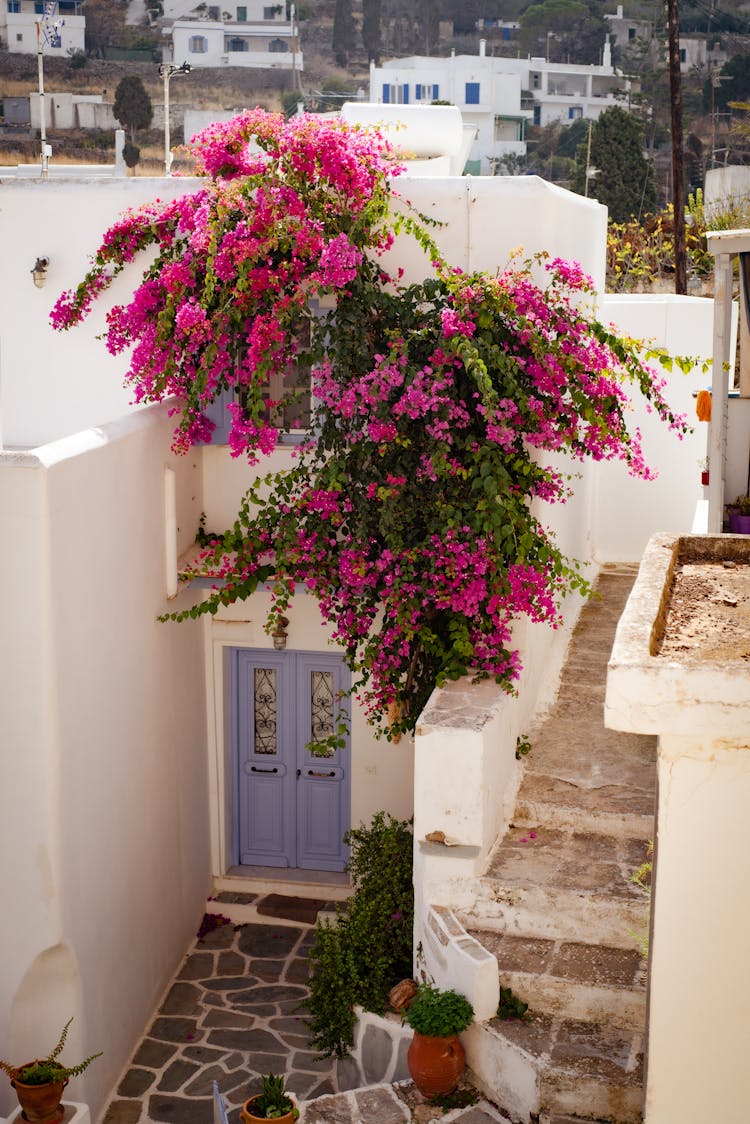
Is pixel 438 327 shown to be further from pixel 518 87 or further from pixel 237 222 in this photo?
pixel 518 87

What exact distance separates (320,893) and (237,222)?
593 centimetres

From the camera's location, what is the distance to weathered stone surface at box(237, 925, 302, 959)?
37.1ft

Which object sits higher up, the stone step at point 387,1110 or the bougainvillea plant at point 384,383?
the bougainvillea plant at point 384,383

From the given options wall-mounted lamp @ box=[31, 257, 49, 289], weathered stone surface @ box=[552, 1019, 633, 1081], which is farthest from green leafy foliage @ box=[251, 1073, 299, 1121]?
wall-mounted lamp @ box=[31, 257, 49, 289]

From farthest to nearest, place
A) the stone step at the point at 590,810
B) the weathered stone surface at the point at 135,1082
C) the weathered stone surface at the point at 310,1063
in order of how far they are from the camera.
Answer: the weathered stone surface at the point at 310,1063 < the weathered stone surface at the point at 135,1082 < the stone step at the point at 590,810

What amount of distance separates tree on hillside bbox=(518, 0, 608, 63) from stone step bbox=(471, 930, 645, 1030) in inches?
2659

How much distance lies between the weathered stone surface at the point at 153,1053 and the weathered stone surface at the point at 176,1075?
3.9 inches

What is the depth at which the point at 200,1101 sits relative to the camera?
9.39 meters

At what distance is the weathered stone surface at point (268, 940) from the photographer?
1132 cm

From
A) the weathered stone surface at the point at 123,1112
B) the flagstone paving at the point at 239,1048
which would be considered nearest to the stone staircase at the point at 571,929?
the flagstone paving at the point at 239,1048

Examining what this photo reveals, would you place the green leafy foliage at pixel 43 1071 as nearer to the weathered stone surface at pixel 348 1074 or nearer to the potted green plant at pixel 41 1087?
the potted green plant at pixel 41 1087

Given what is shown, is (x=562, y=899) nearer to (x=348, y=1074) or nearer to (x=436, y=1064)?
(x=436, y=1064)

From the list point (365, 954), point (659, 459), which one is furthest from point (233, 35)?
point (365, 954)

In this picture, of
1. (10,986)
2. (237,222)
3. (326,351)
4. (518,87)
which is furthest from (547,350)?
(518,87)
